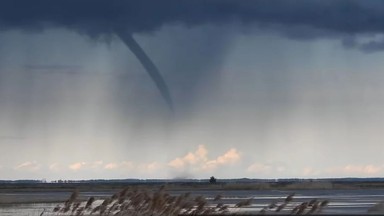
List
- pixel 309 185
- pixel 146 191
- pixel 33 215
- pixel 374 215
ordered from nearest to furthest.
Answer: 1. pixel 374 215
2. pixel 146 191
3. pixel 33 215
4. pixel 309 185

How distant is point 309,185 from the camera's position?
153 metres

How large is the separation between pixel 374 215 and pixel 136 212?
46.2 feet

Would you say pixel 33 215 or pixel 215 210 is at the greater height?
pixel 33 215

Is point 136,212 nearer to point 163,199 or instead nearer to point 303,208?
point 163,199

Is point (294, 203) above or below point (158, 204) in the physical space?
above

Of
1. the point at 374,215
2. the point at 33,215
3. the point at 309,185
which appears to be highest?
the point at 309,185

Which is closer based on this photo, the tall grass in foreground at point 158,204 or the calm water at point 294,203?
the tall grass in foreground at point 158,204

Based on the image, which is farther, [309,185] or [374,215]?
[309,185]

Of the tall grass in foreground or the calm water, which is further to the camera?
the calm water

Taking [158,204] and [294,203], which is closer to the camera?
[158,204]

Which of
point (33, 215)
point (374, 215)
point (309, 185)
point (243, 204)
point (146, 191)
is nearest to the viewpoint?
point (374, 215)

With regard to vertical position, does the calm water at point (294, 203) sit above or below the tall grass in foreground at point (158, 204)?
above

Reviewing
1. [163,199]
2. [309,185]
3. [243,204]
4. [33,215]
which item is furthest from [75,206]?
[309,185]

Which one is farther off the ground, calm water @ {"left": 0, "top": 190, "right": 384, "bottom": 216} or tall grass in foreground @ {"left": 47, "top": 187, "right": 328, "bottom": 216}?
calm water @ {"left": 0, "top": 190, "right": 384, "bottom": 216}
